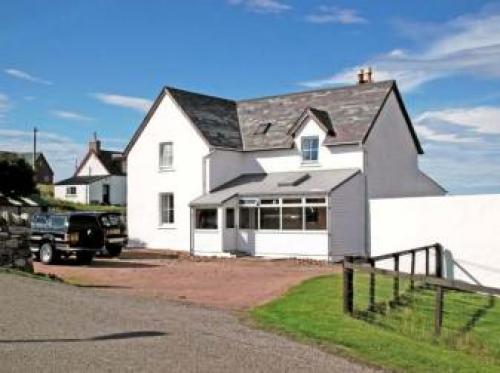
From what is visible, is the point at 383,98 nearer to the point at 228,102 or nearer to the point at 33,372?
the point at 228,102

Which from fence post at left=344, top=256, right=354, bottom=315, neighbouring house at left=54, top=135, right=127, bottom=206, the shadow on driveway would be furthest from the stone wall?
Answer: neighbouring house at left=54, top=135, right=127, bottom=206

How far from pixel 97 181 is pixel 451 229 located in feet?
199

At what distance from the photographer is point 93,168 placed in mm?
82500

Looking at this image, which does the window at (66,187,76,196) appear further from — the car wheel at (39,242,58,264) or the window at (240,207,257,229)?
the car wheel at (39,242,58,264)

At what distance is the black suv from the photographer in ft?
91.0

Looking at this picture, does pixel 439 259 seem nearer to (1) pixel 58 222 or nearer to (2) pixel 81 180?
(1) pixel 58 222

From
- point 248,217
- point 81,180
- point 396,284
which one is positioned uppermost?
point 81,180

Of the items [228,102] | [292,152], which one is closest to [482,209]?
[292,152]

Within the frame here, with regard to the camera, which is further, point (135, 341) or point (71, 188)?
point (71, 188)

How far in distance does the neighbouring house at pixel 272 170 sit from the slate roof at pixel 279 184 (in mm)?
75

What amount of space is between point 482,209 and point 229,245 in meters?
14.0

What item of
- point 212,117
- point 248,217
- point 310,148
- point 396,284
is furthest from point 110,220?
point 396,284

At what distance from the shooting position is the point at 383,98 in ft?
109

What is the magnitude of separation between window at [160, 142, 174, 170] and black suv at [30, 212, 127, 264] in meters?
8.20
